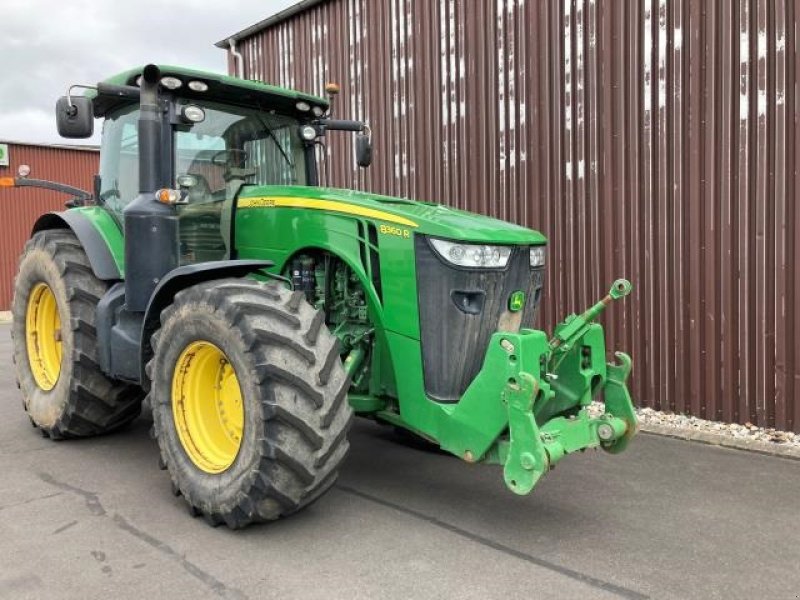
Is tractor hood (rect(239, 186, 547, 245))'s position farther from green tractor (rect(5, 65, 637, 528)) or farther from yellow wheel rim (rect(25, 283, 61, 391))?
yellow wheel rim (rect(25, 283, 61, 391))

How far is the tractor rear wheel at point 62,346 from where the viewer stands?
15.9ft

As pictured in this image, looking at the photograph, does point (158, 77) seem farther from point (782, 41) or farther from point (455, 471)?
point (782, 41)

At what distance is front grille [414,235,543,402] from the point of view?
354 centimetres

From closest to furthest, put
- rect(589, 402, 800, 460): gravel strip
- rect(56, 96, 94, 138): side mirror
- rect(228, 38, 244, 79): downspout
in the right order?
rect(56, 96, 94, 138): side mirror, rect(589, 402, 800, 460): gravel strip, rect(228, 38, 244, 79): downspout

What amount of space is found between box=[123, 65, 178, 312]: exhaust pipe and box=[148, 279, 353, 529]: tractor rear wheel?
23.6 inches

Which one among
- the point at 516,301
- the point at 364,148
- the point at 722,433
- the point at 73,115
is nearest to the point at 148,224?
the point at 73,115

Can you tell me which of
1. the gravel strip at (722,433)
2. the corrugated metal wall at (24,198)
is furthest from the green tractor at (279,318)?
the corrugated metal wall at (24,198)

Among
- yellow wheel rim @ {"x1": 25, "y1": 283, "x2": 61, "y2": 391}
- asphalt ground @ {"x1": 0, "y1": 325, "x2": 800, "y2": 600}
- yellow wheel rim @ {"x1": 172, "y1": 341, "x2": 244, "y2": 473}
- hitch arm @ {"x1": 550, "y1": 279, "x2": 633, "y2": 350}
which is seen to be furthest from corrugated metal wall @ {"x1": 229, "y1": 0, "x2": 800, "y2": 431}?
yellow wheel rim @ {"x1": 25, "y1": 283, "x2": 61, "y2": 391}

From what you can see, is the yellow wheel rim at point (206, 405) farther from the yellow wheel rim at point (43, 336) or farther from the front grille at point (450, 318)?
the yellow wheel rim at point (43, 336)

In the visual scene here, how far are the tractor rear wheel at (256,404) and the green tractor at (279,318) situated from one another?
1 centimetres

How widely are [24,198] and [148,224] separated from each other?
16804 mm

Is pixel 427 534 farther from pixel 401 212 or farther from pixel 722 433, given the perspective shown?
pixel 722 433

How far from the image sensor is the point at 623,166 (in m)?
6.06

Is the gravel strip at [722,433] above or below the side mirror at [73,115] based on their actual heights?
below
